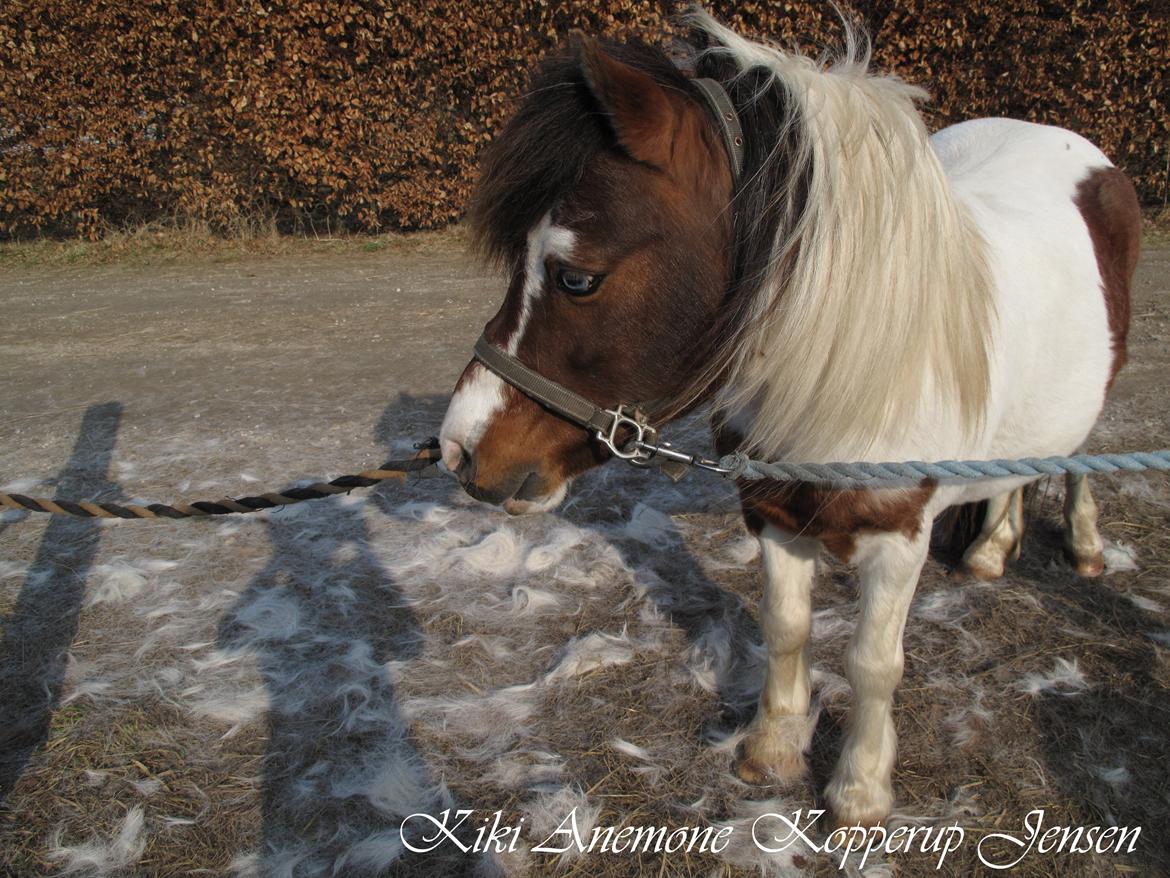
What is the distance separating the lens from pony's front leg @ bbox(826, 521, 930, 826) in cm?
206

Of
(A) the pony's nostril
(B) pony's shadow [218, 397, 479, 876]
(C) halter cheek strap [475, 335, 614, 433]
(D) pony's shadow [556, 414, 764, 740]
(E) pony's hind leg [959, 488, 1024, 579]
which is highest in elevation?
(C) halter cheek strap [475, 335, 614, 433]

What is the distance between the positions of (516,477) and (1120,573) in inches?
115

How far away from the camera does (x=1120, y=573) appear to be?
3.34 m

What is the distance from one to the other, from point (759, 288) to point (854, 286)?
0.70ft

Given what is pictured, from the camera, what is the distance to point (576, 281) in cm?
172

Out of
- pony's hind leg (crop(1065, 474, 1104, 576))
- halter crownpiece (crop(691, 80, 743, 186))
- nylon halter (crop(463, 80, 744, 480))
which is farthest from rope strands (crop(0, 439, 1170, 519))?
pony's hind leg (crop(1065, 474, 1104, 576))

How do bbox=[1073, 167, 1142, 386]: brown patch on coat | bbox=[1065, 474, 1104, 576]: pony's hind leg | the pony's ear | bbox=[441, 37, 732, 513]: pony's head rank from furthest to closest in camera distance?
bbox=[1065, 474, 1104, 576]: pony's hind leg
bbox=[1073, 167, 1142, 386]: brown patch on coat
bbox=[441, 37, 732, 513]: pony's head
the pony's ear

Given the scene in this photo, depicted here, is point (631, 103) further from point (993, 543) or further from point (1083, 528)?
point (1083, 528)

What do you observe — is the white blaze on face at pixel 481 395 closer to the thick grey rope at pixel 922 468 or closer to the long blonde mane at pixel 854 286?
the long blonde mane at pixel 854 286

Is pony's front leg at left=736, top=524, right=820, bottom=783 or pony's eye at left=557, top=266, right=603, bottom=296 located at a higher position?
pony's eye at left=557, top=266, right=603, bottom=296

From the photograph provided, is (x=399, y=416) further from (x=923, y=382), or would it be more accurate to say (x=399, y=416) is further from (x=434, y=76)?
(x=434, y=76)

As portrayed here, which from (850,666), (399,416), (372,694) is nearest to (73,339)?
(399,416)

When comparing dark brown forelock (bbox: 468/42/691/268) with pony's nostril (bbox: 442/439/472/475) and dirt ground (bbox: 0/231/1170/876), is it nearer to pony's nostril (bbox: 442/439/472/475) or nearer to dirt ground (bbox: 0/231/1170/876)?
pony's nostril (bbox: 442/439/472/475)

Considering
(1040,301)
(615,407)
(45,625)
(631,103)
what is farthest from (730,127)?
(45,625)
